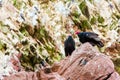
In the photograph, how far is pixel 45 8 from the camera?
2905 centimetres

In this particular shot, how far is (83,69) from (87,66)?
21 centimetres

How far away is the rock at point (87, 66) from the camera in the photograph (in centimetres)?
1584

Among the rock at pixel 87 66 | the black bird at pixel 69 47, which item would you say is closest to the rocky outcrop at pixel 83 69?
the rock at pixel 87 66

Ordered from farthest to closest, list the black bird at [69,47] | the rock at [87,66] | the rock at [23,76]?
1. the black bird at [69,47]
2. the rock at [23,76]
3. the rock at [87,66]

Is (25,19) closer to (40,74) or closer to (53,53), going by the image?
(53,53)

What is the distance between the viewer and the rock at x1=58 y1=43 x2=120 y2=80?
15.8m

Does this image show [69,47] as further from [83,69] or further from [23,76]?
[23,76]

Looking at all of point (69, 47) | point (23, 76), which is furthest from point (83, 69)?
point (69, 47)

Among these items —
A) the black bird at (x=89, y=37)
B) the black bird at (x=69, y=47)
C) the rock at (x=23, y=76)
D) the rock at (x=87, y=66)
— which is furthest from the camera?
the black bird at (x=69, y=47)

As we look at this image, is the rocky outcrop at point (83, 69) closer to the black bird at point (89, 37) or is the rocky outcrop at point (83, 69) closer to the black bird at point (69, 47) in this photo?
the black bird at point (89, 37)

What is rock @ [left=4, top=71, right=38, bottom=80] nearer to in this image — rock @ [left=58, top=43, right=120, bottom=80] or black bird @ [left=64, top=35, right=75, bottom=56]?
rock @ [left=58, top=43, right=120, bottom=80]

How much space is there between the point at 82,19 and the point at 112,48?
11.2 feet

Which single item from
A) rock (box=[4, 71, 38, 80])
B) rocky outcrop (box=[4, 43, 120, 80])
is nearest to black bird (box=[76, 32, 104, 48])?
rocky outcrop (box=[4, 43, 120, 80])

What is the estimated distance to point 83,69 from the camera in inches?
642
